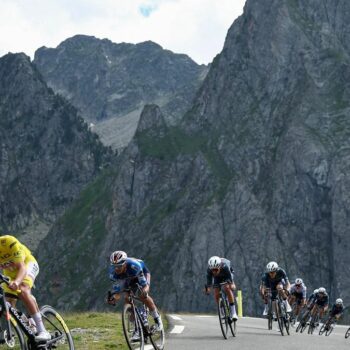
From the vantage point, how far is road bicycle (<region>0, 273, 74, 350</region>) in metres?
8.35

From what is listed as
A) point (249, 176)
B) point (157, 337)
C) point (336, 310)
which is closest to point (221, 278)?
point (157, 337)

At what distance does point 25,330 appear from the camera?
8742 mm

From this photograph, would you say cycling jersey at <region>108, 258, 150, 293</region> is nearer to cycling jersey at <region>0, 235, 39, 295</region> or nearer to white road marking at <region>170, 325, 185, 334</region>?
cycling jersey at <region>0, 235, 39, 295</region>

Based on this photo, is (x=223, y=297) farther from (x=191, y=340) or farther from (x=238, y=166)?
(x=238, y=166)

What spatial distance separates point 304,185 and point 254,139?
2860 centimetres

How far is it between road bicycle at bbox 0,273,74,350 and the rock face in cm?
10438

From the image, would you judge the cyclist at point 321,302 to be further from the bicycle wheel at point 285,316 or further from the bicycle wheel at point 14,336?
the bicycle wheel at point 14,336

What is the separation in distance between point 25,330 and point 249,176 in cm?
13449

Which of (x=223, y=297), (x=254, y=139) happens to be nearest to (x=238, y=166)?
(x=254, y=139)

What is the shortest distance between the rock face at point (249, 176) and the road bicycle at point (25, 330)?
104376mm

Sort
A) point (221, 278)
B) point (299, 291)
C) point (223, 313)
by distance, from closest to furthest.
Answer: point (223, 313)
point (221, 278)
point (299, 291)

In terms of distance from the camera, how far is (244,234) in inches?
5027

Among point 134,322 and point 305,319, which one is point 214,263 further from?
point 305,319

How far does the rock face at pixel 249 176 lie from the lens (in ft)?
403
